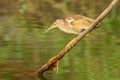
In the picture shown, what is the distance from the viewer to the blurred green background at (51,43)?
3.72 metres

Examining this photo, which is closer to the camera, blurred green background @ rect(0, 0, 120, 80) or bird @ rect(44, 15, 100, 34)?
blurred green background @ rect(0, 0, 120, 80)

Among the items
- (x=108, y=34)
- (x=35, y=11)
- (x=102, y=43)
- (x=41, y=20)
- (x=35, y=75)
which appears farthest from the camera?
(x=35, y=11)

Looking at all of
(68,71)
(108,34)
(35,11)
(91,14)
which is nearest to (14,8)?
(35,11)

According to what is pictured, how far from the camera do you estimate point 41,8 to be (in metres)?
5.97

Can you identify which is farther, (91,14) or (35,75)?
(91,14)

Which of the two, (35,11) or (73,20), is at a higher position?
(35,11)

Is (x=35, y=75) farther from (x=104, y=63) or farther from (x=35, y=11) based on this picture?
(x=35, y=11)

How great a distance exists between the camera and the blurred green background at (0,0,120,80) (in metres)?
3.72

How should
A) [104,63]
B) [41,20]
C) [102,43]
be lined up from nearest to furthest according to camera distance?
[104,63] < [102,43] < [41,20]

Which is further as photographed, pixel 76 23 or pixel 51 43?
pixel 51 43

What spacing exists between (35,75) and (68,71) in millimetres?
257

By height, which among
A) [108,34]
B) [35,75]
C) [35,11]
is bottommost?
[35,75]

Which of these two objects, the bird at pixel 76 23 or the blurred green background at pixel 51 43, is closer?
the blurred green background at pixel 51 43

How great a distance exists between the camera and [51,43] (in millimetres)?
4551
